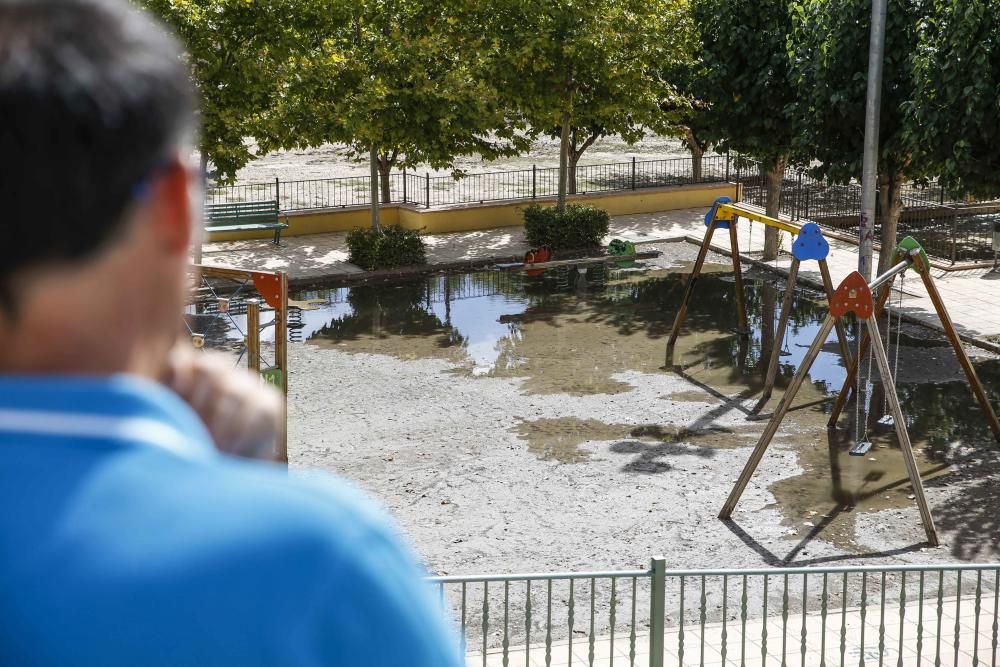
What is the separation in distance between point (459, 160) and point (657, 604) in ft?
105

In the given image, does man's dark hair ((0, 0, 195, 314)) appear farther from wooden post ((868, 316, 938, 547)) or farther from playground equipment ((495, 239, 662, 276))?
playground equipment ((495, 239, 662, 276))

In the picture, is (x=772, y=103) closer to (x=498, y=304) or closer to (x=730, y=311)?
(x=730, y=311)

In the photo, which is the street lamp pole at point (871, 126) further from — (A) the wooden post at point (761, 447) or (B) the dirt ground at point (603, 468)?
(A) the wooden post at point (761, 447)

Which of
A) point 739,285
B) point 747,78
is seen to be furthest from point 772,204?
point 739,285

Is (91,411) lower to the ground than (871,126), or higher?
lower

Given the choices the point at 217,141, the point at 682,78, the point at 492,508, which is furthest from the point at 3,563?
the point at 682,78

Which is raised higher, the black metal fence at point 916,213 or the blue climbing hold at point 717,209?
the blue climbing hold at point 717,209

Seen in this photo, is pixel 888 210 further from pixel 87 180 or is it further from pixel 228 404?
pixel 87 180

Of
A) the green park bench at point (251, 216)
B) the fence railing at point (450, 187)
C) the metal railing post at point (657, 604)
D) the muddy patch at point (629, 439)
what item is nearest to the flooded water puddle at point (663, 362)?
the muddy patch at point (629, 439)

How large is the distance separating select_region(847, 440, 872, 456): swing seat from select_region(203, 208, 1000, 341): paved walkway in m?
5.79

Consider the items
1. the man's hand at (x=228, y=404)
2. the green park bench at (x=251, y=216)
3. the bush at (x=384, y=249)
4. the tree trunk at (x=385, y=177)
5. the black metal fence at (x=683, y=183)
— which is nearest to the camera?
the man's hand at (x=228, y=404)

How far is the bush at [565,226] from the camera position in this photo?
25922mm

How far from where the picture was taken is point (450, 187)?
32875 mm

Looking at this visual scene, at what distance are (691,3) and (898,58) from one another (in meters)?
6.58
